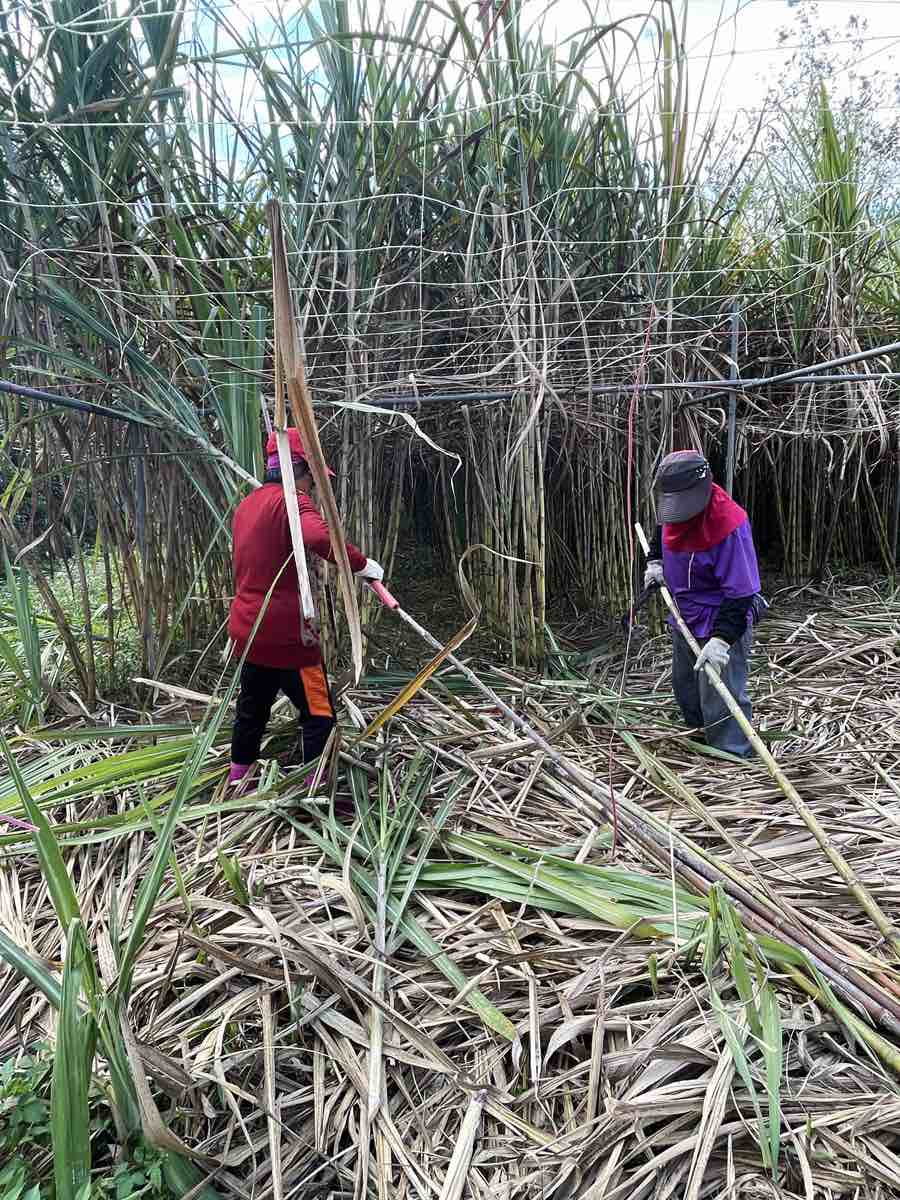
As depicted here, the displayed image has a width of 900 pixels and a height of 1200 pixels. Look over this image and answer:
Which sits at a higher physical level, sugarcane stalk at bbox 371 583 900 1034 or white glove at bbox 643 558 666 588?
white glove at bbox 643 558 666 588

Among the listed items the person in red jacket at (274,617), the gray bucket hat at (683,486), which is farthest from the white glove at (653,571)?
the person in red jacket at (274,617)

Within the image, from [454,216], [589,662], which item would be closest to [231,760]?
[589,662]

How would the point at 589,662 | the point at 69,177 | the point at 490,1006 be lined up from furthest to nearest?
the point at 589,662 < the point at 69,177 < the point at 490,1006

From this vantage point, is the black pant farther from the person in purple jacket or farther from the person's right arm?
the person in purple jacket

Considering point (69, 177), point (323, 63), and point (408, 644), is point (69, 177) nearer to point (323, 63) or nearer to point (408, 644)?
point (323, 63)

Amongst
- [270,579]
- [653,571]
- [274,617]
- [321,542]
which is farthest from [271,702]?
[653,571]

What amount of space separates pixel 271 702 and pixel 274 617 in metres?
0.29

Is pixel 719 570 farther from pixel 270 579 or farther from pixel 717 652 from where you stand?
pixel 270 579

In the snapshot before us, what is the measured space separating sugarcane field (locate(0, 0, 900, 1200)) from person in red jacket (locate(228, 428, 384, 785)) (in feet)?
0.04

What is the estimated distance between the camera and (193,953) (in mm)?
1445

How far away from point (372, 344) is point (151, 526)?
1068mm

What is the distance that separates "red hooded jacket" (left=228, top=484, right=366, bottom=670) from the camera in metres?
1.89

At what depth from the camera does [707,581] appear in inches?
94.2

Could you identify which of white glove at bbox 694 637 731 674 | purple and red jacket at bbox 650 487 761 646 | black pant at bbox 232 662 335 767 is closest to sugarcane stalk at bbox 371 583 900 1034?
black pant at bbox 232 662 335 767
